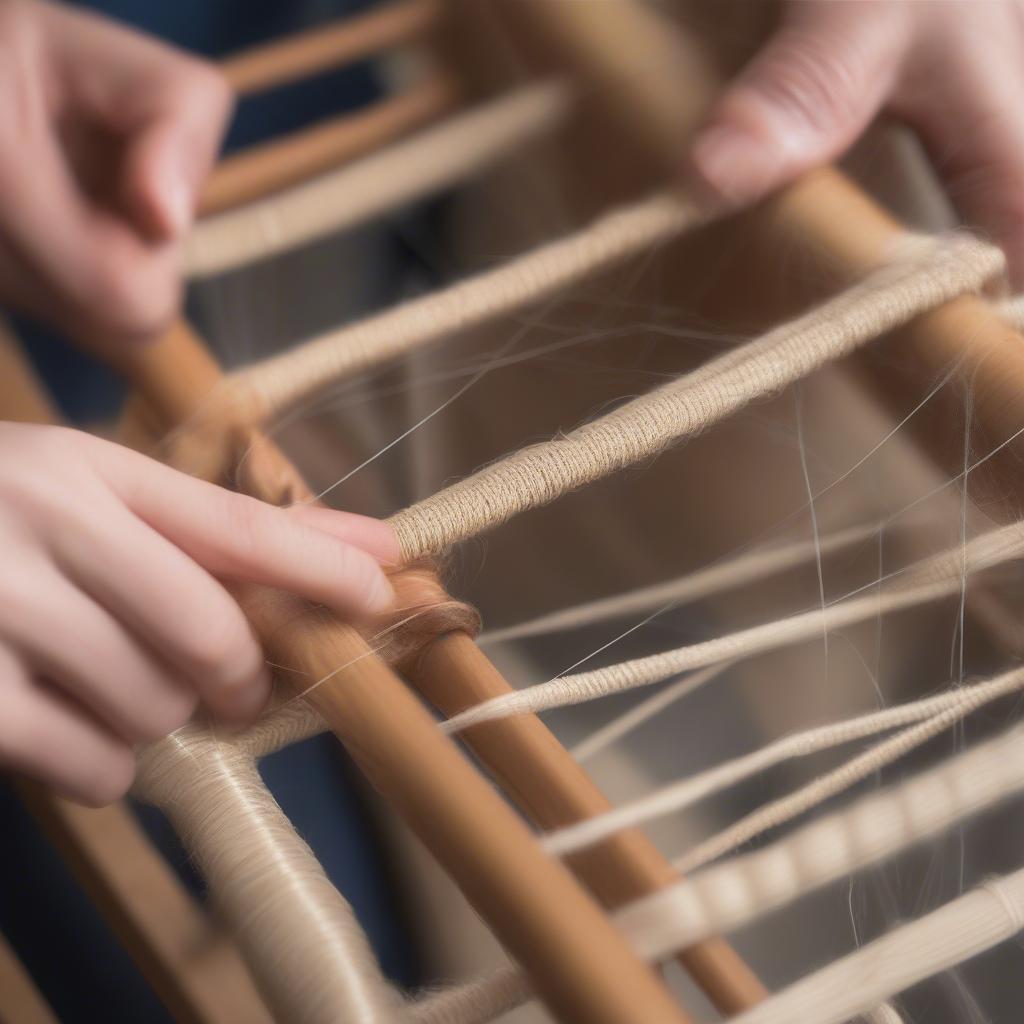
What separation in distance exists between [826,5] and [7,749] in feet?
1.69

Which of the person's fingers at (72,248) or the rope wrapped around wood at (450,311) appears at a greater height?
the person's fingers at (72,248)

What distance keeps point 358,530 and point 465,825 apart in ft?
0.39

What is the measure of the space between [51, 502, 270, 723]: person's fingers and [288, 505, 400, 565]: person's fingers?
4 centimetres

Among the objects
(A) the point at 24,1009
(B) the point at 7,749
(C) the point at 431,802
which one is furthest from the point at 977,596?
(A) the point at 24,1009

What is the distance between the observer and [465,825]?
1.06 feet

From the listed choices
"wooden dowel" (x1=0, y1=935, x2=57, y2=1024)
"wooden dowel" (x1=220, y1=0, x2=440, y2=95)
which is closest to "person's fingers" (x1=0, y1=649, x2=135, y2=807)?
"wooden dowel" (x1=0, y1=935, x2=57, y2=1024)

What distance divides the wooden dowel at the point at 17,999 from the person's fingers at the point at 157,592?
0.28 meters

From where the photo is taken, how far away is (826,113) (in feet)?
1.76

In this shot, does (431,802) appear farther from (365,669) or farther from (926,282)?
(926,282)

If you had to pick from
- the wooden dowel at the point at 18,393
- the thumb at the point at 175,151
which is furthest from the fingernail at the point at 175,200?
the wooden dowel at the point at 18,393

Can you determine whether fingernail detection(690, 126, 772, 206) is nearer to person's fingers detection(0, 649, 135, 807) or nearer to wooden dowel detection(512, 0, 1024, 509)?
wooden dowel detection(512, 0, 1024, 509)

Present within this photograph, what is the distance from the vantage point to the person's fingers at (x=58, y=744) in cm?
36

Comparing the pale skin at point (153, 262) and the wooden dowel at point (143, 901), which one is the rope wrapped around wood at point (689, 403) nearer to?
the pale skin at point (153, 262)

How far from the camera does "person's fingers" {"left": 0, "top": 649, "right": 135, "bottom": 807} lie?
355mm
